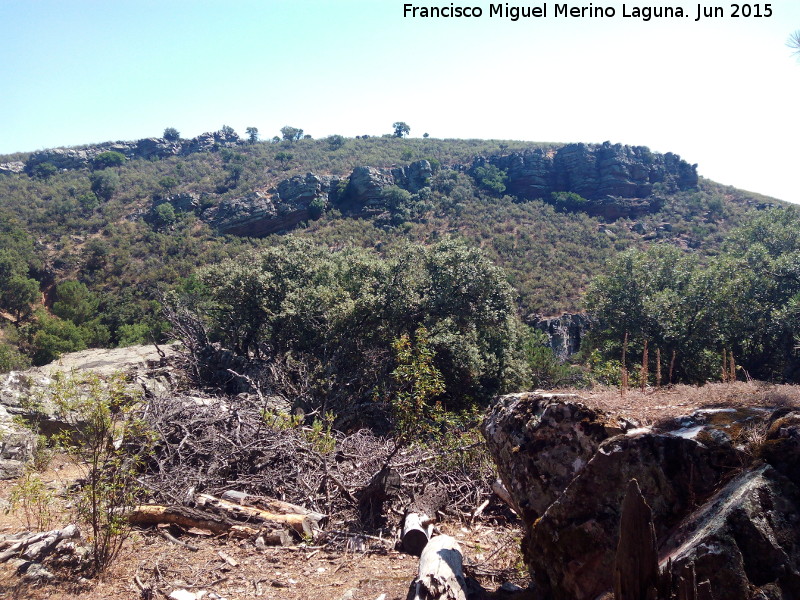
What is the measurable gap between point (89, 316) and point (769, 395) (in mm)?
31943

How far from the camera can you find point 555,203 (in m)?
46.5

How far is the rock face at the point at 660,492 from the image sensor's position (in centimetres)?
231

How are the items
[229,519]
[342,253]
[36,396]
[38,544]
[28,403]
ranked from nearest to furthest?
[38,544] → [229,519] → [28,403] → [36,396] → [342,253]

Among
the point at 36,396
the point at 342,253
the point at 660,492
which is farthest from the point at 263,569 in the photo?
the point at 342,253

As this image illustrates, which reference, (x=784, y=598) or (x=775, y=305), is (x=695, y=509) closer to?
(x=784, y=598)

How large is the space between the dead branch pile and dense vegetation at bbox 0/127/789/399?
1498 millimetres

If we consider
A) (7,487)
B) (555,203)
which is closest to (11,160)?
(555,203)

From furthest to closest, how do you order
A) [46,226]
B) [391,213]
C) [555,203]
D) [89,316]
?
1. [555,203]
2. [391,213]
3. [46,226]
4. [89,316]

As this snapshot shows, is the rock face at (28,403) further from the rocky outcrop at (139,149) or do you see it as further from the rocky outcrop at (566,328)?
the rocky outcrop at (139,149)

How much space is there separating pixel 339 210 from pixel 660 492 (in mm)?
43482

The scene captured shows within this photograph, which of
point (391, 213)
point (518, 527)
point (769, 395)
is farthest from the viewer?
point (391, 213)

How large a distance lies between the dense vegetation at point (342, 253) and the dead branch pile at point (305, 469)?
1.50 metres

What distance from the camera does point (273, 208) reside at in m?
43.2

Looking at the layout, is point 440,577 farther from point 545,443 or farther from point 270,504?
point 270,504
